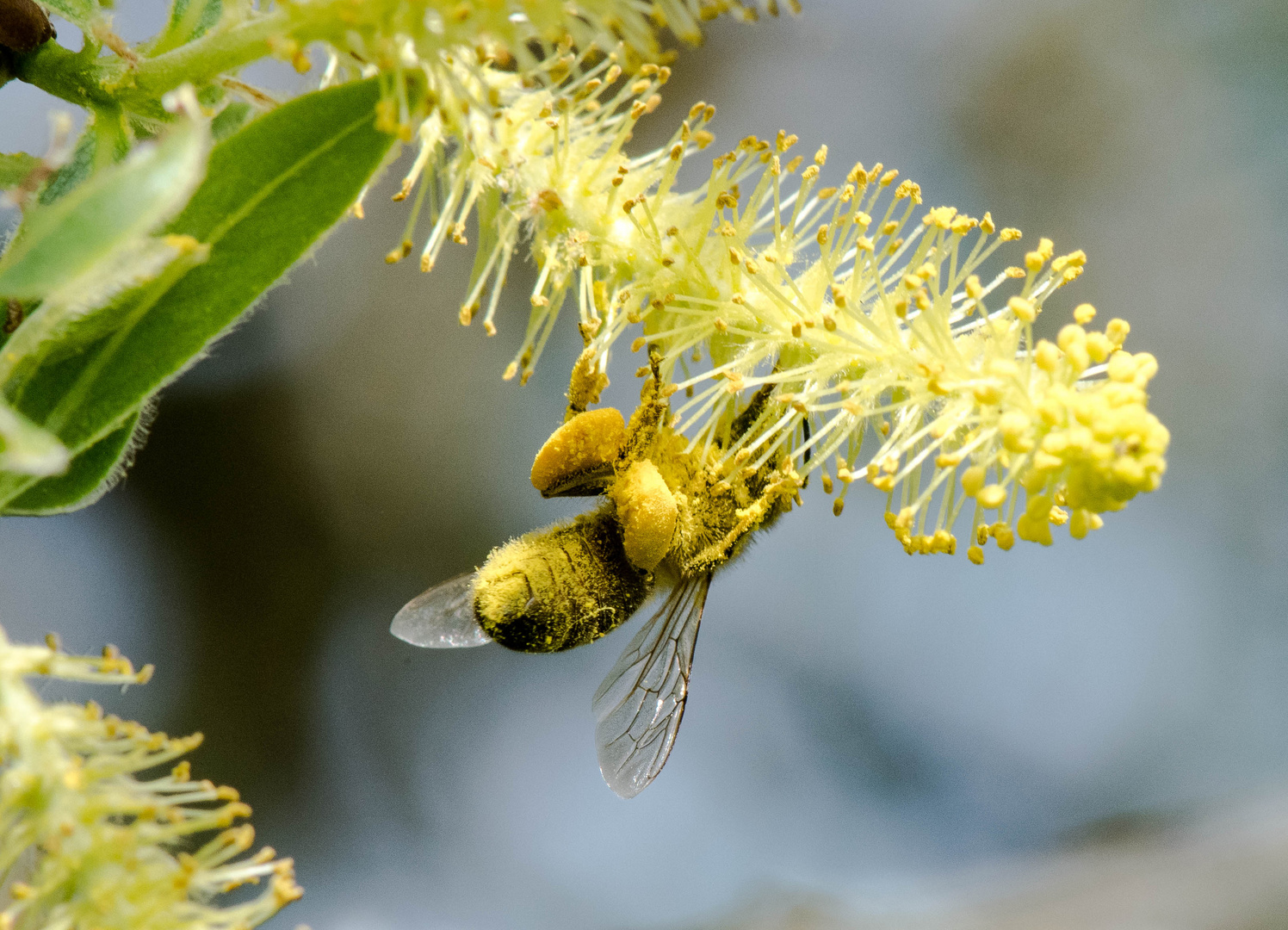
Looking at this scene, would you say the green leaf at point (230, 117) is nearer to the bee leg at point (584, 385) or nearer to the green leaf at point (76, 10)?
the green leaf at point (76, 10)

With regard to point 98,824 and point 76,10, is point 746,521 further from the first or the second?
point 76,10

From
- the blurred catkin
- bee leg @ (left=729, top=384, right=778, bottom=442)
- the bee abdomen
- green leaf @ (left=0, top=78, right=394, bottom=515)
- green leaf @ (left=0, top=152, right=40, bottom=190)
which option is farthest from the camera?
bee leg @ (left=729, top=384, right=778, bottom=442)

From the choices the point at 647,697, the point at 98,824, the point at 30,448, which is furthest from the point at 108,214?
the point at 647,697

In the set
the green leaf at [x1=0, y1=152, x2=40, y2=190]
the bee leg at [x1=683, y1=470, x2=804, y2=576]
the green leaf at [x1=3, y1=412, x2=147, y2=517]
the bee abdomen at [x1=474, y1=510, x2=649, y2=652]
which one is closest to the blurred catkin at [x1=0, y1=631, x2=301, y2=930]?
the green leaf at [x1=3, y1=412, x2=147, y2=517]

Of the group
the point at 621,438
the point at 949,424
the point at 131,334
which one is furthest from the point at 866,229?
the point at 131,334

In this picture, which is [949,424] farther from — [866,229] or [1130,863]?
[1130,863]

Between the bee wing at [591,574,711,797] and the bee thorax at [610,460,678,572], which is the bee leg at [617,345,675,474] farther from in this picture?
the bee wing at [591,574,711,797]
